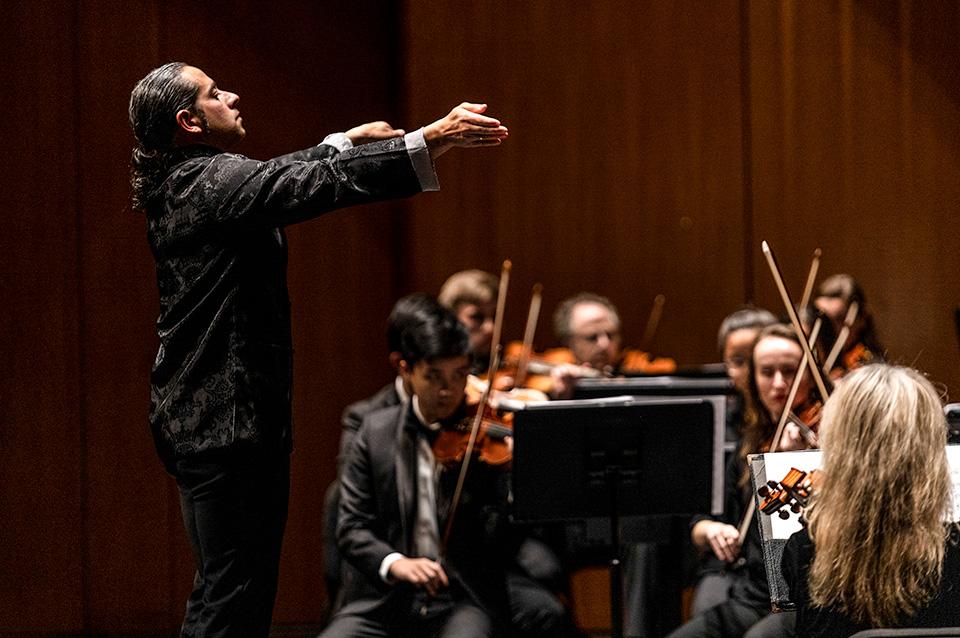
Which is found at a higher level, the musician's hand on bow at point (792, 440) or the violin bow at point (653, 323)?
the violin bow at point (653, 323)

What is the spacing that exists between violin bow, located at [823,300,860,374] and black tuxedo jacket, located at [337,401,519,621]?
1002mm

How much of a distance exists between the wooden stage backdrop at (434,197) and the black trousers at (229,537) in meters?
2.00

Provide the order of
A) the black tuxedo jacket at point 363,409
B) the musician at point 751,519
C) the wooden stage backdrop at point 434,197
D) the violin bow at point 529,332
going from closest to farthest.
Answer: the musician at point 751,519
the black tuxedo jacket at point 363,409
the wooden stage backdrop at point 434,197
the violin bow at point 529,332

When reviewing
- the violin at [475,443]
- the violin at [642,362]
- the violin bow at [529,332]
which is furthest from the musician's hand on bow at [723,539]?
the violin at [642,362]

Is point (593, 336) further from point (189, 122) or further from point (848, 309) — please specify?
point (189, 122)

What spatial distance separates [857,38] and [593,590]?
2253 millimetres

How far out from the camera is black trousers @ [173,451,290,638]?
7.22 ft

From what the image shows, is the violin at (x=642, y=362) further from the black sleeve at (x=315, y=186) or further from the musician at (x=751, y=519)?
the black sleeve at (x=315, y=186)

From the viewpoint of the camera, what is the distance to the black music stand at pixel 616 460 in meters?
3.03

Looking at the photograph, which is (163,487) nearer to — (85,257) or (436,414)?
(85,257)

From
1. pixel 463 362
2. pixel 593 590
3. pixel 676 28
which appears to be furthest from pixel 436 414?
pixel 676 28

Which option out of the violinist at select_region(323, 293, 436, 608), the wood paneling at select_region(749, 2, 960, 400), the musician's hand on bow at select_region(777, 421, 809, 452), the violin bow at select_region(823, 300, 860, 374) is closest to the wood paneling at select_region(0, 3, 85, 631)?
the violinist at select_region(323, 293, 436, 608)

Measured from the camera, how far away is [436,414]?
10.9 ft

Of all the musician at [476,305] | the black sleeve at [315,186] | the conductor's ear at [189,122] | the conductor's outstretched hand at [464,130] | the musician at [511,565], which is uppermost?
the conductor's ear at [189,122]
